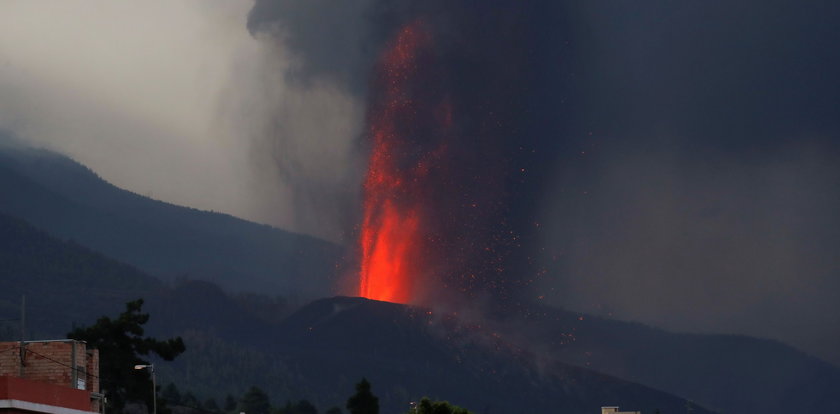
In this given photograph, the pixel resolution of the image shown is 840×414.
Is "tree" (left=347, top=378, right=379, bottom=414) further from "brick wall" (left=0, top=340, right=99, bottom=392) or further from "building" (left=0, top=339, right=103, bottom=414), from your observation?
"brick wall" (left=0, top=340, right=99, bottom=392)

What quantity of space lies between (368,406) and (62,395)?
276 feet

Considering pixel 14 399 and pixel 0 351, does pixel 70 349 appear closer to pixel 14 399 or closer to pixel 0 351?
pixel 0 351

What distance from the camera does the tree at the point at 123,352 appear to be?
11306cm

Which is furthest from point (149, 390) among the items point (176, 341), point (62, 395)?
point (62, 395)

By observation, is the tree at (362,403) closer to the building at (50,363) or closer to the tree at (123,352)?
the tree at (123,352)

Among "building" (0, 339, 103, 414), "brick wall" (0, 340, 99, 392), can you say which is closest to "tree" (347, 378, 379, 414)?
"building" (0, 339, 103, 414)

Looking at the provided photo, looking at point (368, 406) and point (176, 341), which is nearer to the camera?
point (176, 341)

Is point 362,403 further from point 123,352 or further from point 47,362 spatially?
point 47,362

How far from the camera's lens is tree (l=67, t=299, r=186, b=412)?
371 ft

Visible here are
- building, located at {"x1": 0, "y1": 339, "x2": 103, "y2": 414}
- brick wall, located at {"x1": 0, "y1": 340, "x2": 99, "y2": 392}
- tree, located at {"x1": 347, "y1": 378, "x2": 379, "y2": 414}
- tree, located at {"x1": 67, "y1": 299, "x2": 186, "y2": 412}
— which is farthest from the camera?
tree, located at {"x1": 347, "y1": 378, "x2": 379, "y2": 414}

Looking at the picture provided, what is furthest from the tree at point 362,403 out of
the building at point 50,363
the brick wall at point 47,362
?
the brick wall at point 47,362

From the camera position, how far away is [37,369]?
72.3m

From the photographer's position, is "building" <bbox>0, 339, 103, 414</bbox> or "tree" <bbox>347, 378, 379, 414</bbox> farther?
"tree" <bbox>347, 378, 379, 414</bbox>

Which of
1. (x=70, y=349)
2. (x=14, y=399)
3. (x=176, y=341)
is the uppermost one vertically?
(x=176, y=341)
